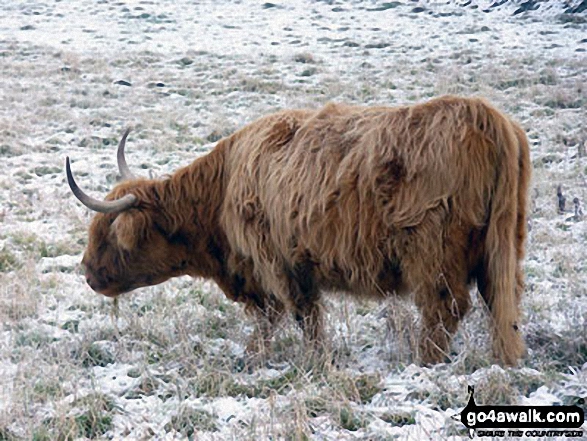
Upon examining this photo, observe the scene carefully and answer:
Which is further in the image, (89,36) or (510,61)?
(89,36)

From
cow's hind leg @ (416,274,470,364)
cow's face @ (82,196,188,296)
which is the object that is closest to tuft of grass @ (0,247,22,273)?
cow's face @ (82,196,188,296)

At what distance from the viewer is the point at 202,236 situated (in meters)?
5.15

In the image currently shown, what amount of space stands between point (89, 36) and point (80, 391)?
61.6 feet

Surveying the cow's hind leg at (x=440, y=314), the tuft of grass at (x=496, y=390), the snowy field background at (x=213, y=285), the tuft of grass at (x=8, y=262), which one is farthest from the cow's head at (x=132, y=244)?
the tuft of grass at (x=496, y=390)

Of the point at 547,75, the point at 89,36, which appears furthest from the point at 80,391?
the point at 89,36

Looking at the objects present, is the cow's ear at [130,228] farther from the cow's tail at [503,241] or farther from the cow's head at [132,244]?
the cow's tail at [503,241]

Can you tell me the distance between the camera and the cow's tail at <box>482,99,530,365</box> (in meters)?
3.83

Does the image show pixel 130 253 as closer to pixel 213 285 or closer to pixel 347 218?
pixel 213 285

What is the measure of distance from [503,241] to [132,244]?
2.51 m

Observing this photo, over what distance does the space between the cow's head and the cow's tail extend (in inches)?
87.3

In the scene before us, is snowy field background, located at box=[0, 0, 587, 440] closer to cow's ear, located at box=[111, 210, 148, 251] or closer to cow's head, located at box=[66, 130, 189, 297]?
cow's head, located at box=[66, 130, 189, 297]

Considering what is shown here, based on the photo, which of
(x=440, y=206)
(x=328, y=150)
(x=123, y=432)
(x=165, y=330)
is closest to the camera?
(x=123, y=432)

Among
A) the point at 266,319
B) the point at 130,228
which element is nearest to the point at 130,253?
the point at 130,228

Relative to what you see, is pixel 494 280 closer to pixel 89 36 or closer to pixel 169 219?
pixel 169 219
